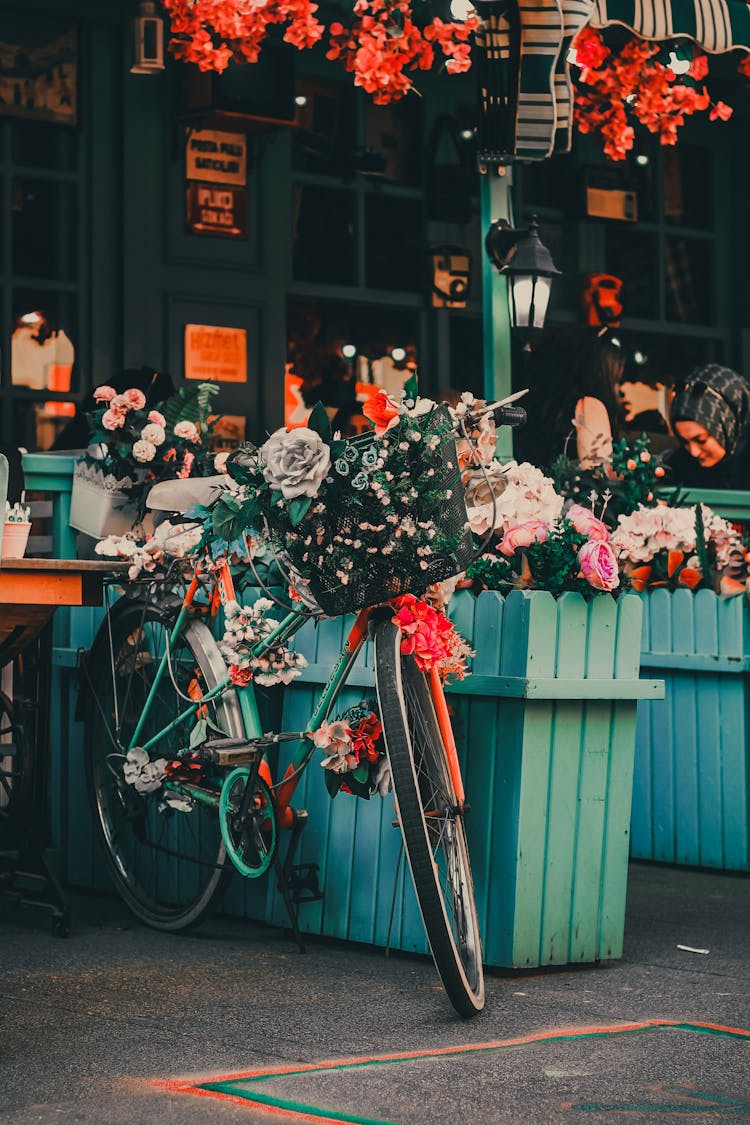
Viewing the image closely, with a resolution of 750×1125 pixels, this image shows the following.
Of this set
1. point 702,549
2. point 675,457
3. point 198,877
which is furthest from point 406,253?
point 198,877

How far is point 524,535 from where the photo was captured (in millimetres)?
5152

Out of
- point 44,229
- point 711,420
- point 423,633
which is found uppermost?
point 44,229

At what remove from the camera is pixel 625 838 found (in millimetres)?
5230

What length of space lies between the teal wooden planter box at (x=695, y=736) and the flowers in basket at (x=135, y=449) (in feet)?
6.67

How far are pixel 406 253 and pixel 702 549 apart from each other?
4.15 m

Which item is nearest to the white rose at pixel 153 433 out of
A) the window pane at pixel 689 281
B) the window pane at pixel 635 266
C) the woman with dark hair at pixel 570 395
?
the woman with dark hair at pixel 570 395

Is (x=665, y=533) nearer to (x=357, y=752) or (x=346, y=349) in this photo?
(x=357, y=752)

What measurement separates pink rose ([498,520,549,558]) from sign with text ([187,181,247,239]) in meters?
4.94

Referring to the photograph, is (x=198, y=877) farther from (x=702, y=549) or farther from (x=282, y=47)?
(x=282, y=47)

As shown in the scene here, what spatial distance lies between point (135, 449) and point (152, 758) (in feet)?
3.65

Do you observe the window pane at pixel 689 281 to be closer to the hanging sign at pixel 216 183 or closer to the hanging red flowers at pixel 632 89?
the hanging red flowers at pixel 632 89

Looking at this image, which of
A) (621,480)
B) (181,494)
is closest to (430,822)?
(181,494)

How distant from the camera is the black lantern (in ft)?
27.5

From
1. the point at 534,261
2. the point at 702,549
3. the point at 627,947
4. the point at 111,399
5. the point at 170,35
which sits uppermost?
the point at 170,35
